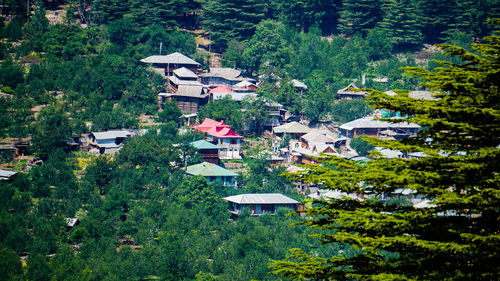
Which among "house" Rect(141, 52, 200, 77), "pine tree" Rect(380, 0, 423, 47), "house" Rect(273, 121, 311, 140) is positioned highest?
"pine tree" Rect(380, 0, 423, 47)

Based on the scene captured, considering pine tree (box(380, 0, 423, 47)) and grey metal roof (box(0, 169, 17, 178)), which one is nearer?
grey metal roof (box(0, 169, 17, 178))

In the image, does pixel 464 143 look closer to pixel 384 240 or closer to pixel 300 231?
pixel 384 240

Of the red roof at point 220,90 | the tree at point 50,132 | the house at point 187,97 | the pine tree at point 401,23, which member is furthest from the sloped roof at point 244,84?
the pine tree at point 401,23

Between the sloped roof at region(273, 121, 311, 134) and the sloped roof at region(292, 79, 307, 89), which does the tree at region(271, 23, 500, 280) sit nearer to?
the sloped roof at region(273, 121, 311, 134)

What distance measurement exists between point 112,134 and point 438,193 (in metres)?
43.1

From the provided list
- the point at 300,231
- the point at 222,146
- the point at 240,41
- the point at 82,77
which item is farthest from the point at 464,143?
the point at 240,41

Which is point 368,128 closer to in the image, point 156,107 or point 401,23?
point 401,23

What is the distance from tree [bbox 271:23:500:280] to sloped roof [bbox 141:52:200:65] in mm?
51239

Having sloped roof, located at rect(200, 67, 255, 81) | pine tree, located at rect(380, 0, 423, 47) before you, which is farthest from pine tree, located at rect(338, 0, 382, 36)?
sloped roof, located at rect(200, 67, 255, 81)

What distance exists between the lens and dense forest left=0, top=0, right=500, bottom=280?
118 feet

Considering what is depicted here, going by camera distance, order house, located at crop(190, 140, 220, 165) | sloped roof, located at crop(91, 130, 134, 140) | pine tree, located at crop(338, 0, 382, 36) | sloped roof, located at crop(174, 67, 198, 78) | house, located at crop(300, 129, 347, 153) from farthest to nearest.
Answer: pine tree, located at crop(338, 0, 382, 36), sloped roof, located at crop(174, 67, 198, 78), house, located at crop(300, 129, 347, 153), house, located at crop(190, 140, 220, 165), sloped roof, located at crop(91, 130, 134, 140)

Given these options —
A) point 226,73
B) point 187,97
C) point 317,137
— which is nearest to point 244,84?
point 226,73

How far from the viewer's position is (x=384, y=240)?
6.98 metres

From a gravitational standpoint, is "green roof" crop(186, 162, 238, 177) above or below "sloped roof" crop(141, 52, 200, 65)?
below
